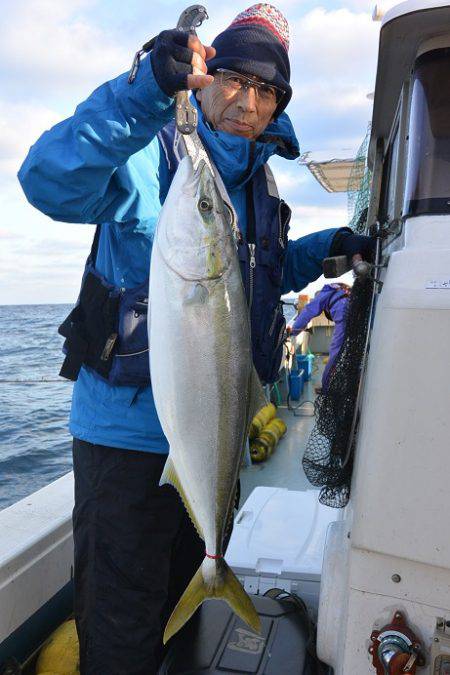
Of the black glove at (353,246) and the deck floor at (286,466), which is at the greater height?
the black glove at (353,246)

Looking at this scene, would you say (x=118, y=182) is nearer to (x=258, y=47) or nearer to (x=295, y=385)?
(x=258, y=47)

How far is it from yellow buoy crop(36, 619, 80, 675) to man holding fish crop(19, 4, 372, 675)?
47 cm

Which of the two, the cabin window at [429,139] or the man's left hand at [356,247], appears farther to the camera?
the man's left hand at [356,247]

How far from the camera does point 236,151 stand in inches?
88.0

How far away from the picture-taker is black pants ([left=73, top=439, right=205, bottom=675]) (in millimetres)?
2090

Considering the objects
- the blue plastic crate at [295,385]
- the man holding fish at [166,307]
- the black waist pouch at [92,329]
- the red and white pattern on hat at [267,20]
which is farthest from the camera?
the blue plastic crate at [295,385]

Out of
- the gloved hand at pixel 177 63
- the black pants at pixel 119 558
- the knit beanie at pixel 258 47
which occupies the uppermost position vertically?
the knit beanie at pixel 258 47

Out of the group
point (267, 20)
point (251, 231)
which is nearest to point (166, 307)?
point (251, 231)

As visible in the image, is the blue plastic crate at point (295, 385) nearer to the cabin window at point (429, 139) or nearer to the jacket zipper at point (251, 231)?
the jacket zipper at point (251, 231)

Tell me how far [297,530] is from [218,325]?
2043mm

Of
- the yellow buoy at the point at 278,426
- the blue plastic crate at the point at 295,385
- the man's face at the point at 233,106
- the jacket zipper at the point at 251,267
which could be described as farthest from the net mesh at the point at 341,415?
the blue plastic crate at the point at 295,385

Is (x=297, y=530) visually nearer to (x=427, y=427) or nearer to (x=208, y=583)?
(x=208, y=583)

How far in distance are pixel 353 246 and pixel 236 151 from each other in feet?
2.45

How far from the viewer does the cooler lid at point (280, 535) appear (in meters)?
2.90
